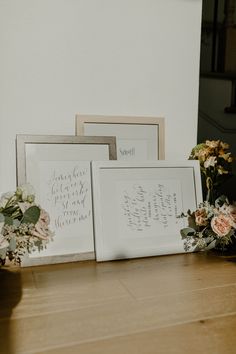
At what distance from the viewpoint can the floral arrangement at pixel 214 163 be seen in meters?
1.30

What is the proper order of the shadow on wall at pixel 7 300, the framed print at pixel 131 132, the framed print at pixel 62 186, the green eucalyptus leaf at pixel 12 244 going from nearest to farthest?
the shadow on wall at pixel 7 300 → the green eucalyptus leaf at pixel 12 244 → the framed print at pixel 62 186 → the framed print at pixel 131 132

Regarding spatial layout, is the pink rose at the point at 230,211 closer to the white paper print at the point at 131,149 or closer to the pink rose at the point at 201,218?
the pink rose at the point at 201,218

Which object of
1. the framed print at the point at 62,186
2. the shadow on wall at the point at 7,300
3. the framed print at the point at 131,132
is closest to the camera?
the shadow on wall at the point at 7,300

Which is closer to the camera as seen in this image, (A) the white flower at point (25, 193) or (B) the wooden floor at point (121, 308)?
(B) the wooden floor at point (121, 308)

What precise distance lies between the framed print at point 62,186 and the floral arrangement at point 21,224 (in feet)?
0.28

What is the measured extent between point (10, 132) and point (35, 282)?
1.65 feet

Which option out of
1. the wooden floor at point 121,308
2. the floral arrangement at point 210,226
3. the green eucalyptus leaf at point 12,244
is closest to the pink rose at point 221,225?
the floral arrangement at point 210,226

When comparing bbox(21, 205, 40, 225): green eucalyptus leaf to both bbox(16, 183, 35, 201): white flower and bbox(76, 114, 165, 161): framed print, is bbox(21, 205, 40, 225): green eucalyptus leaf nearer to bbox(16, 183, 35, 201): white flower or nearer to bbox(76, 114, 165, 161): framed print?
bbox(16, 183, 35, 201): white flower

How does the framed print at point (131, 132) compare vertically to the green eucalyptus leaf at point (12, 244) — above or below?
above

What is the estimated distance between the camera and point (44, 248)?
109cm

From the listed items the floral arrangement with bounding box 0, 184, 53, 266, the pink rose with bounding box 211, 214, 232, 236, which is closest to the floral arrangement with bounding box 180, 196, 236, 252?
the pink rose with bounding box 211, 214, 232, 236

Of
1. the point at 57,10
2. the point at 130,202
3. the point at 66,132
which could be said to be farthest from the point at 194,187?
the point at 57,10

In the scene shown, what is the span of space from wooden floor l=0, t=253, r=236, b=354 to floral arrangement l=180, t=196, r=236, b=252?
0.08 meters

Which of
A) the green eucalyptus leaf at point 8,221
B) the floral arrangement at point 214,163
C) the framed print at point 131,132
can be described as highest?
the framed print at point 131,132
